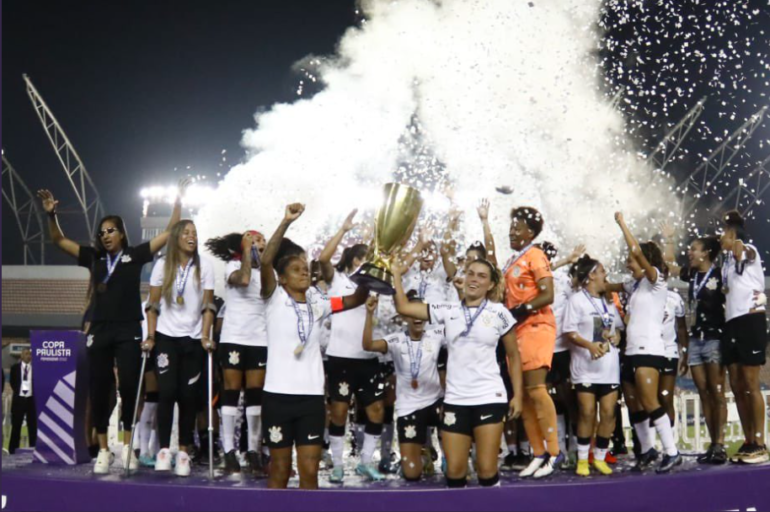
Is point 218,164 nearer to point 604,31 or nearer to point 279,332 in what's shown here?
point 604,31

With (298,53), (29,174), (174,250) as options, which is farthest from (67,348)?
(29,174)

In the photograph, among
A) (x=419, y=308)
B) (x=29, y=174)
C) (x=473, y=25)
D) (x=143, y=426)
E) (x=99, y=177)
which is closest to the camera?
(x=419, y=308)

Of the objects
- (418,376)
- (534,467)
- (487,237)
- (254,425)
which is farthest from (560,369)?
(254,425)

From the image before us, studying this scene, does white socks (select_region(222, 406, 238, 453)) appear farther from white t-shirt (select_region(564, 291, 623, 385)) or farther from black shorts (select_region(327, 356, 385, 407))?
white t-shirt (select_region(564, 291, 623, 385))

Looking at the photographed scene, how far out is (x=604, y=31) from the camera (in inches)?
613

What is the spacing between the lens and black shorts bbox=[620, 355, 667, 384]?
21.0 feet

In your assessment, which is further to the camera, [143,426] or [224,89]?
[224,89]

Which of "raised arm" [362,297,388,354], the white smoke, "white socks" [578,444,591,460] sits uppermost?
the white smoke

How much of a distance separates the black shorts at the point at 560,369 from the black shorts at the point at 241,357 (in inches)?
85.0

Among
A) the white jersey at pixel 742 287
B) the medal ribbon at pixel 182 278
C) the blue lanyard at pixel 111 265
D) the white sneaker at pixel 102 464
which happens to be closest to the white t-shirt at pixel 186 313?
the medal ribbon at pixel 182 278

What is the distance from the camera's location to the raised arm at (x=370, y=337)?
607 centimetres

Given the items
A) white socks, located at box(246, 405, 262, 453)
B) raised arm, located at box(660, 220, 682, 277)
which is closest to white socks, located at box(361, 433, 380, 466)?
white socks, located at box(246, 405, 262, 453)

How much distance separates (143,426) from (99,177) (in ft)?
68.6

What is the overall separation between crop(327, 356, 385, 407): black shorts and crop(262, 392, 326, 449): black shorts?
1.25 m
